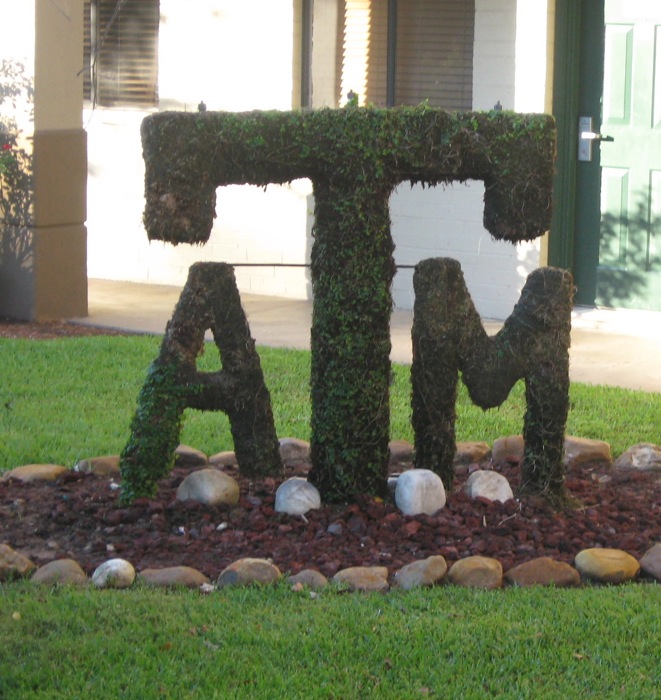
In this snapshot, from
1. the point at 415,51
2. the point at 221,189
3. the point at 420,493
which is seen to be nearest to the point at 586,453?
the point at 420,493

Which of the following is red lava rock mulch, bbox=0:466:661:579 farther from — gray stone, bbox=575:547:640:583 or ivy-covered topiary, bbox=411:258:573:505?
ivy-covered topiary, bbox=411:258:573:505

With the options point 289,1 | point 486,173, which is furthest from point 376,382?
point 289,1

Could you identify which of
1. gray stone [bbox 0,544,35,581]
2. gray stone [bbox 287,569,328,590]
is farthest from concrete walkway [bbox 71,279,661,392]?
gray stone [bbox 0,544,35,581]

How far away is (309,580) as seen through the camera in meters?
4.49

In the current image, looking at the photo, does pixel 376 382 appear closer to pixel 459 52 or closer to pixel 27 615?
pixel 27 615

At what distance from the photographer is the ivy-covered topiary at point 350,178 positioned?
16.5ft

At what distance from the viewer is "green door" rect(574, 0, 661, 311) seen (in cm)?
943

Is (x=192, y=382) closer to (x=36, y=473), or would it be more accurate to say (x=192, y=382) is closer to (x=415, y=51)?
(x=36, y=473)

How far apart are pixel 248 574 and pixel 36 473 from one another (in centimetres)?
173

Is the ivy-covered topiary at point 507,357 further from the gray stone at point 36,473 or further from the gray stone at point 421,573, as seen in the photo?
the gray stone at point 36,473

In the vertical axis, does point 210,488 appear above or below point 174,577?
above

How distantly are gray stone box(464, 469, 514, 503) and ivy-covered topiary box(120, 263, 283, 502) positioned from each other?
0.88 metres

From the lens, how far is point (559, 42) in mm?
9656

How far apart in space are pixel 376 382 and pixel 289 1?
661cm
